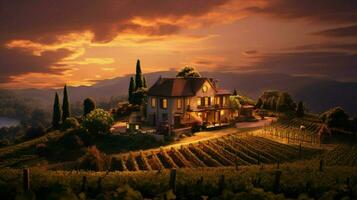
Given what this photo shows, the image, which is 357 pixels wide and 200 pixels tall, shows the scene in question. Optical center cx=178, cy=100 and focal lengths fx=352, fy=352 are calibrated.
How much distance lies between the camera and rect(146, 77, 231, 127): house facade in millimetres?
54000

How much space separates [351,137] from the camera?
50.0m

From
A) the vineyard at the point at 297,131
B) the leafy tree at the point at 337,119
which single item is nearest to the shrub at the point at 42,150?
the vineyard at the point at 297,131

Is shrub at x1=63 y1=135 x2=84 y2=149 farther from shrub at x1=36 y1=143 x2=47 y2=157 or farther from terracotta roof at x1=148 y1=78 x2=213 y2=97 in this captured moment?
terracotta roof at x1=148 y1=78 x2=213 y2=97

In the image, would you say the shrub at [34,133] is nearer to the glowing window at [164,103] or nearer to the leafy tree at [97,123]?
the leafy tree at [97,123]

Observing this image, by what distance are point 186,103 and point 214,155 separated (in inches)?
751

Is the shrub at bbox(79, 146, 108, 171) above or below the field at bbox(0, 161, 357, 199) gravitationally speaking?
below

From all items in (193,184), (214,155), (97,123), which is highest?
(97,123)

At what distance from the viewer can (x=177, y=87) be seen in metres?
55.9

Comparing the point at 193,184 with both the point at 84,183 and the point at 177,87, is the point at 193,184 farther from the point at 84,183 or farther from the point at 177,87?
the point at 177,87

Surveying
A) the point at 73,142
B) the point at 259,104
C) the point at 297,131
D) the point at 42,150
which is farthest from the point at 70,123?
the point at 259,104

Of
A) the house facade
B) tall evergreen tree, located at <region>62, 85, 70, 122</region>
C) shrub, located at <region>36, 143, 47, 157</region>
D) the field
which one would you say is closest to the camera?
the field

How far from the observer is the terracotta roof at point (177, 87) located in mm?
54906

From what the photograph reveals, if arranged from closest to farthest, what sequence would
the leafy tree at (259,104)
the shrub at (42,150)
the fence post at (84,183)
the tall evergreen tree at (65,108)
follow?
the fence post at (84,183)
the shrub at (42,150)
the tall evergreen tree at (65,108)
the leafy tree at (259,104)

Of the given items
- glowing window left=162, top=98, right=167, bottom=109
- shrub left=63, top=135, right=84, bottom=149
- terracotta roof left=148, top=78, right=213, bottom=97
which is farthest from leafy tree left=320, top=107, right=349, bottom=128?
shrub left=63, top=135, right=84, bottom=149
